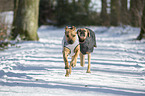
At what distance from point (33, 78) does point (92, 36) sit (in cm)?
187

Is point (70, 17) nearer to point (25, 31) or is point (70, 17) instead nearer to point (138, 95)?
point (25, 31)

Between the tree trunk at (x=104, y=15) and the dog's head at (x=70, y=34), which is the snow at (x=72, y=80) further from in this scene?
the tree trunk at (x=104, y=15)

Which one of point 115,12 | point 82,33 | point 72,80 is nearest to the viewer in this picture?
point 72,80

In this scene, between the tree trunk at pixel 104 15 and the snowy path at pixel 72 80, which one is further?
the tree trunk at pixel 104 15

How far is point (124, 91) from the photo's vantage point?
149 inches

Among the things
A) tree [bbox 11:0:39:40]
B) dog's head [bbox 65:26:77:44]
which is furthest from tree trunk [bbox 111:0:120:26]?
dog's head [bbox 65:26:77:44]

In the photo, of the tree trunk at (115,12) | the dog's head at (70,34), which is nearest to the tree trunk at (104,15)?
the tree trunk at (115,12)

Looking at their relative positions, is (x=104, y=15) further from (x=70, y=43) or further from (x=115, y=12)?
(x=70, y=43)

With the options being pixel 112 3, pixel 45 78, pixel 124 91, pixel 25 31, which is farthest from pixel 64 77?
pixel 112 3

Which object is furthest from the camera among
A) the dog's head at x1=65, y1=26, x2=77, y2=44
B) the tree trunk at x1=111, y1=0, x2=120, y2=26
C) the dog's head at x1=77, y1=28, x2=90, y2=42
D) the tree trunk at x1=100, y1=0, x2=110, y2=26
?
the tree trunk at x1=111, y1=0, x2=120, y2=26

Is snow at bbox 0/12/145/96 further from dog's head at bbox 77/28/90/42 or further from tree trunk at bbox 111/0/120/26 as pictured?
tree trunk at bbox 111/0/120/26

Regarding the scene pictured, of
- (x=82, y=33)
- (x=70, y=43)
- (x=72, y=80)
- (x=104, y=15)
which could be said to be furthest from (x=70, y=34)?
(x=104, y=15)

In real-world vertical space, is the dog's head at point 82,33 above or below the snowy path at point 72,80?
above

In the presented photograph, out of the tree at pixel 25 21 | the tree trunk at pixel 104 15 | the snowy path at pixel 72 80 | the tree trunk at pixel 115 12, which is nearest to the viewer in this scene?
the snowy path at pixel 72 80
